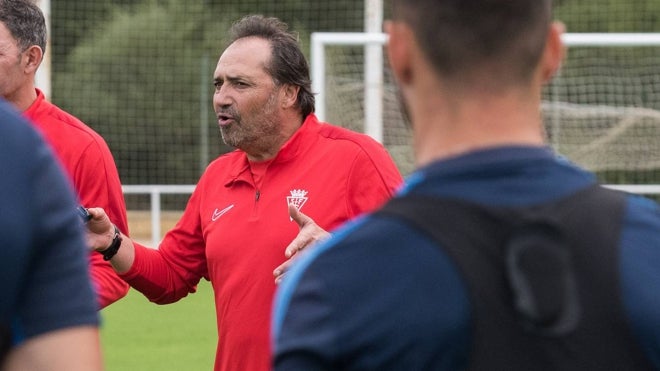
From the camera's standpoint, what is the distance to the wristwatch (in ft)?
14.3

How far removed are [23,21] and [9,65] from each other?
22 cm

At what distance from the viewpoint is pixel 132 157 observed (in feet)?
81.3

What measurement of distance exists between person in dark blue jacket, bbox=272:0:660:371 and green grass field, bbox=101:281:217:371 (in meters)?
8.19

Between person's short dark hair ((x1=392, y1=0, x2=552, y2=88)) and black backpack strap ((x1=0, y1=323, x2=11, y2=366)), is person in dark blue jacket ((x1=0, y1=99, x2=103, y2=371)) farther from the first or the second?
person's short dark hair ((x1=392, y1=0, x2=552, y2=88))

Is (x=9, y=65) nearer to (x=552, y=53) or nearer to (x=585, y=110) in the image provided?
(x=552, y=53)

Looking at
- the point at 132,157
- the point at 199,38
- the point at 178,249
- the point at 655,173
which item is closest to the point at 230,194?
the point at 178,249

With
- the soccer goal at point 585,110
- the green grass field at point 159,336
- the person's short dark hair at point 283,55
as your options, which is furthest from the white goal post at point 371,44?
the person's short dark hair at point 283,55

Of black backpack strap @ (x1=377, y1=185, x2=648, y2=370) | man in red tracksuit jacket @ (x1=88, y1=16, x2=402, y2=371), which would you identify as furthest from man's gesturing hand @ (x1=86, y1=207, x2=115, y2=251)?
black backpack strap @ (x1=377, y1=185, x2=648, y2=370)

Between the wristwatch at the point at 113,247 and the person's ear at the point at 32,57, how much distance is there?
874 millimetres

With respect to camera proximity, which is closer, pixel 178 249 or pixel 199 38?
pixel 178 249

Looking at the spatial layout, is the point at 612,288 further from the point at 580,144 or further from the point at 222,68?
the point at 580,144

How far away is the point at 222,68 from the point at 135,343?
256 inches

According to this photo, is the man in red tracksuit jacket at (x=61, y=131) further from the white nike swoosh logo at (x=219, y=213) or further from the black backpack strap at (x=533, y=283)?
the black backpack strap at (x=533, y=283)

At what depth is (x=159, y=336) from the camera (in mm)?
11570
